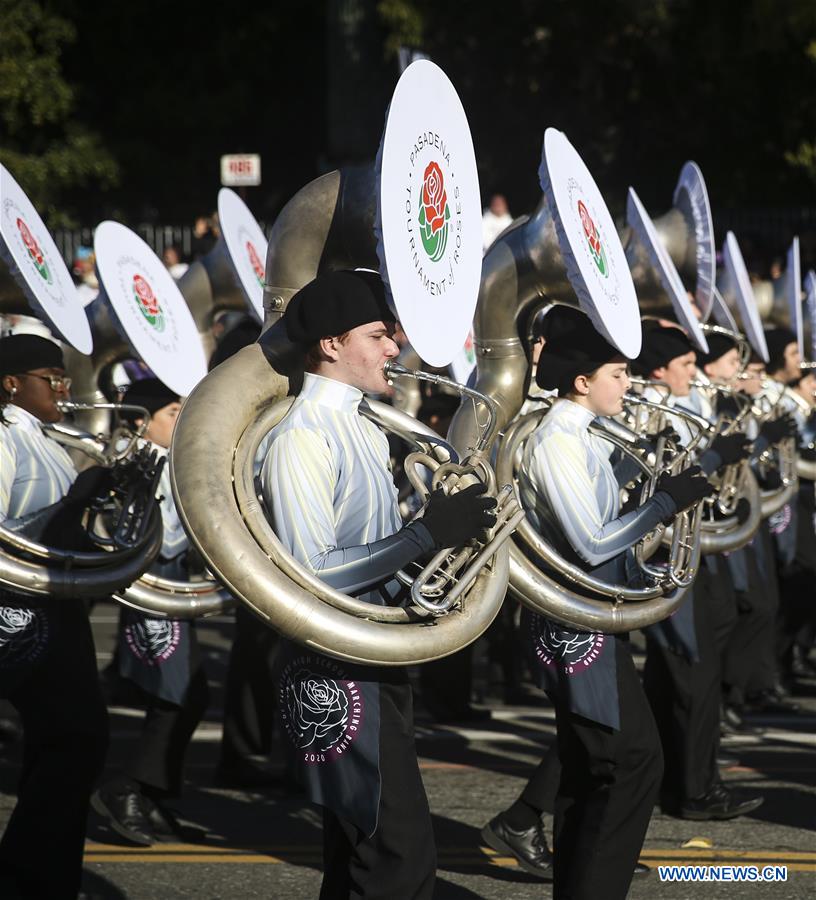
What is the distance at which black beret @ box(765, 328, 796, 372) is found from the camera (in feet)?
29.3

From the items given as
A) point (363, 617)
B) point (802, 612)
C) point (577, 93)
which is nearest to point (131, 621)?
point (363, 617)

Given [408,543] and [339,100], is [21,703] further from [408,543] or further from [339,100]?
[339,100]

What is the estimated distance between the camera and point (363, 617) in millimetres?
3463

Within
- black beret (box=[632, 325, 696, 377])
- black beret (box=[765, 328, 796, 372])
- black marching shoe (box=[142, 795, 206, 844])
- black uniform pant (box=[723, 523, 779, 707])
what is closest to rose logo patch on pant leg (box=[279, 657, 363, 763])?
black marching shoe (box=[142, 795, 206, 844])

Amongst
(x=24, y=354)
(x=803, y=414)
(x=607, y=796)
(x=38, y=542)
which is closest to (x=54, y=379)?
(x=24, y=354)

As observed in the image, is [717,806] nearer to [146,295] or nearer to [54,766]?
[54,766]

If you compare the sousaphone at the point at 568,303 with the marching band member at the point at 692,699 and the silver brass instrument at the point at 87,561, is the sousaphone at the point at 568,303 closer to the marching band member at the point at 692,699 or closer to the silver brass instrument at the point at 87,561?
the marching band member at the point at 692,699

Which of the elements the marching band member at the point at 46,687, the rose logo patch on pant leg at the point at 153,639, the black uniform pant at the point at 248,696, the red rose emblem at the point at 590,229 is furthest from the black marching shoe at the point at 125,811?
the red rose emblem at the point at 590,229

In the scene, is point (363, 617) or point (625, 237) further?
point (625, 237)

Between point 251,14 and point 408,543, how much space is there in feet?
70.3

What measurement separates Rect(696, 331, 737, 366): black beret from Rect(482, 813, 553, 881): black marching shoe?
2.97 m

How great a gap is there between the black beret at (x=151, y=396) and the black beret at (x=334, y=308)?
2.21m

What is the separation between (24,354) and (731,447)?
2587 mm

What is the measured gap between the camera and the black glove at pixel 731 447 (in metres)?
5.81
